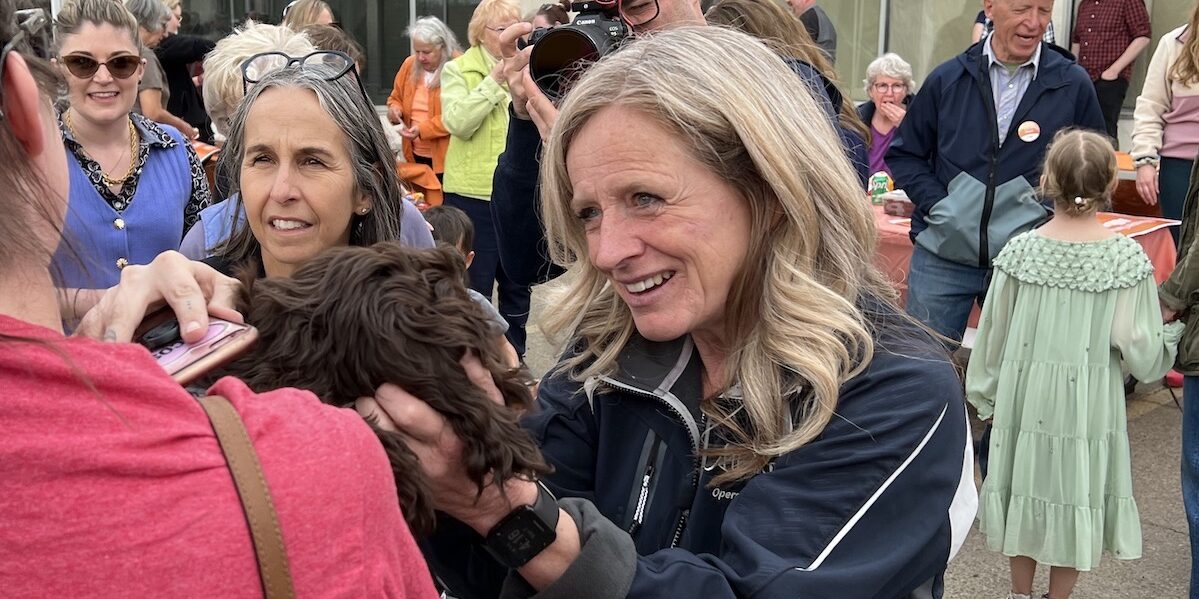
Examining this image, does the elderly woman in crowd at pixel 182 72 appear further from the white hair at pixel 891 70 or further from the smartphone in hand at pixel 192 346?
the smartphone in hand at pixel 192 346

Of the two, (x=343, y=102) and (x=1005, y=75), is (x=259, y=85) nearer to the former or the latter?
(x=343, y=102)

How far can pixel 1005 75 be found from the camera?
521 centimetres

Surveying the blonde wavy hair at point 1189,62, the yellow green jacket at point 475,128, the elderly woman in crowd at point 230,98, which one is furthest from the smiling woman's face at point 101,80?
the blonde wavy hair at point 1189,62

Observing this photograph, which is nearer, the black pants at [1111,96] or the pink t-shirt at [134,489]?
the pink t-shirt at [134,489]

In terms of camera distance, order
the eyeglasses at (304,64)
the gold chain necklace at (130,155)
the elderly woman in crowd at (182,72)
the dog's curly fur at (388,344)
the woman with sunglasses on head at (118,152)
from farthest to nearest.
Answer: the elderly woman in crowd at (182,72) → the gold chain necklace at (130,155) → the woman with sunglasses on head at (118,152) → the eyeglasses at (304,64) → the dog's curly fur at (388,344)

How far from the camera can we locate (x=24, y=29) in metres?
0.98

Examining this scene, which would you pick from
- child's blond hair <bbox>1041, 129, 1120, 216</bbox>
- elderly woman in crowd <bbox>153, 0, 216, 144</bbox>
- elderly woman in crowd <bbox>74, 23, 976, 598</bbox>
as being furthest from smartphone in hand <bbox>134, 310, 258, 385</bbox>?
elderly woman in crowd <bbox>153, 0, 216, 144</bbox>

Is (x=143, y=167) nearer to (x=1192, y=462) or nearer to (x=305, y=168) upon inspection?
(x=305, y=168)

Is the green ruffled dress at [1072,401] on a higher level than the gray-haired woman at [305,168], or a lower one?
lower

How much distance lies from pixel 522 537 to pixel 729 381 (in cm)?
46

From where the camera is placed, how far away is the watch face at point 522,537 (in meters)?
1.55

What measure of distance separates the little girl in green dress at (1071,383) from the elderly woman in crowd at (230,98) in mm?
2506

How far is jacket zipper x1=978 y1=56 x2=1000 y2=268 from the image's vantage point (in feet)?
16.5

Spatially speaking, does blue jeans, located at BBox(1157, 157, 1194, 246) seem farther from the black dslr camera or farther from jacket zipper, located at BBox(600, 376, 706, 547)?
jacket zipper, located at BBox(600, 376, 706, 547)
